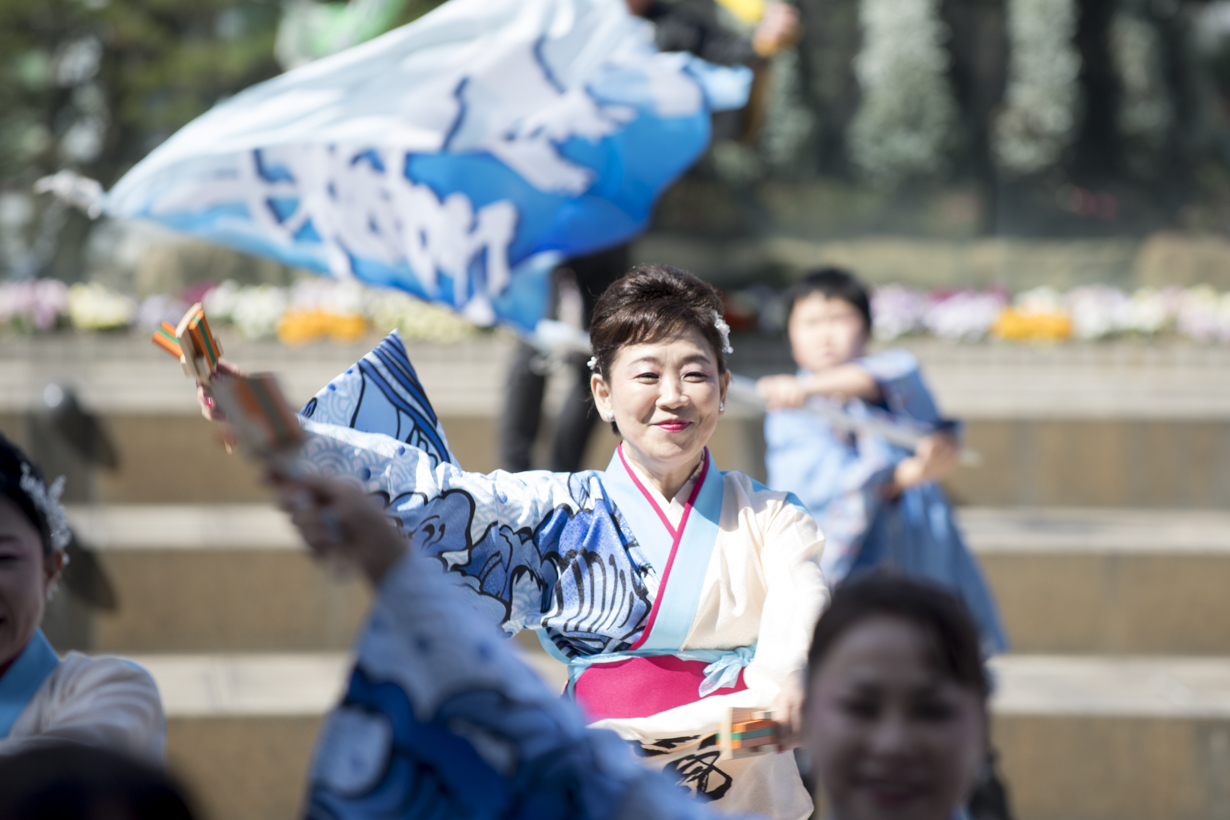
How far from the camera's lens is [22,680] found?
5.64ft

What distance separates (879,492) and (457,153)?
58.2 inches

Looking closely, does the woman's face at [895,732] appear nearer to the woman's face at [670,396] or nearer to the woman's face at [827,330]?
the woman's face at [670,396]

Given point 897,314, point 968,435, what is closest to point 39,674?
point 968,435

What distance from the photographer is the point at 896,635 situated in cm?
129

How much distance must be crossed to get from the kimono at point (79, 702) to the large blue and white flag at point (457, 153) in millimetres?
1502

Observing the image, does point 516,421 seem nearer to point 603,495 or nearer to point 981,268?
point 603,495

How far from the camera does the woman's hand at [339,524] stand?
1.16m

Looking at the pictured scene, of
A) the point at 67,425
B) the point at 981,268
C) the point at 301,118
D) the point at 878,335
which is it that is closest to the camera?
the point at 301,118

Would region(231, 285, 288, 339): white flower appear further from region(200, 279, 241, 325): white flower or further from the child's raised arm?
the child's raised arm

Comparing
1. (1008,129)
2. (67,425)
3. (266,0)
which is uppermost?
(266,0)

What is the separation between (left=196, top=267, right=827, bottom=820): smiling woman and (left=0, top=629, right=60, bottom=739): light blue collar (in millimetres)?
400

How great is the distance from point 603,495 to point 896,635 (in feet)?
2.76

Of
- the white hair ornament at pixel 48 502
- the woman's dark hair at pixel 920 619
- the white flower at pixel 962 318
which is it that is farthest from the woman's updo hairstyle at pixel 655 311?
the white flower at pixel 962 318

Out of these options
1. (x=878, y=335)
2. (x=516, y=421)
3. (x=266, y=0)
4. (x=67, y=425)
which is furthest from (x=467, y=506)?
(x=266, y=0)
